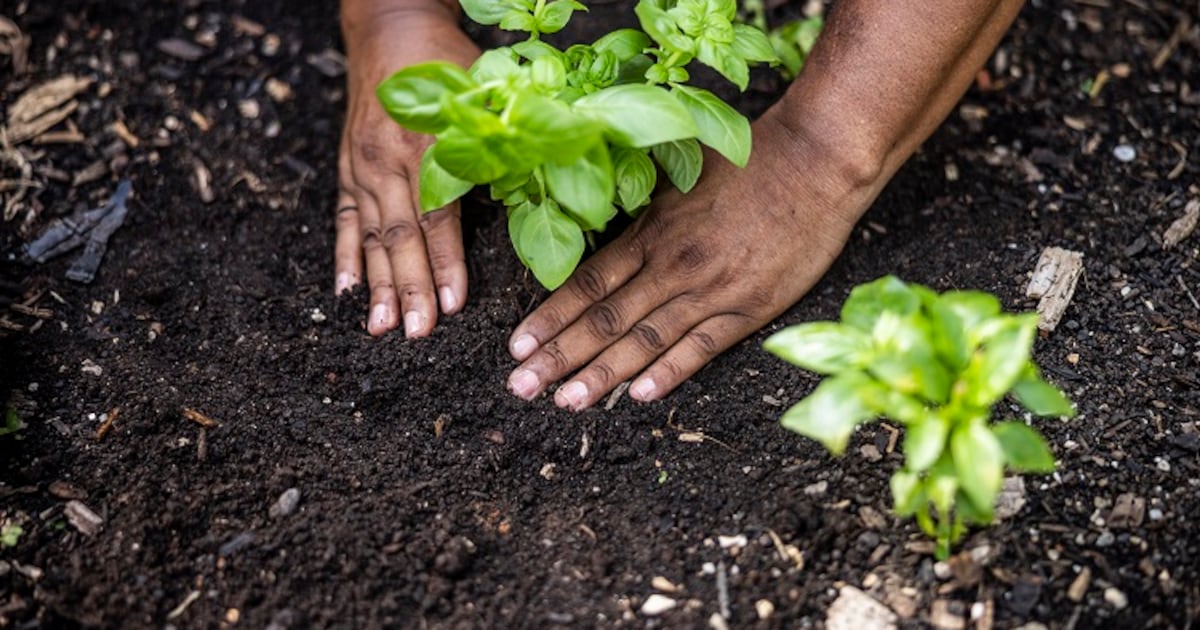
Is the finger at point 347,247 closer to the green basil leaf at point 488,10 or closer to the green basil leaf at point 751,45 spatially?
the green basil leaf at point 488,10

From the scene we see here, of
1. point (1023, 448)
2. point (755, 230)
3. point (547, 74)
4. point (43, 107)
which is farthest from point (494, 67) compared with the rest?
point (43, 107)

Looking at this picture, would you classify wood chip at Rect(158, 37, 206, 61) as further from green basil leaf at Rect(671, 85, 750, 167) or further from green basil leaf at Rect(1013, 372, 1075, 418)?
green basil leaf at Rect(1013, 372, 1075, 418)

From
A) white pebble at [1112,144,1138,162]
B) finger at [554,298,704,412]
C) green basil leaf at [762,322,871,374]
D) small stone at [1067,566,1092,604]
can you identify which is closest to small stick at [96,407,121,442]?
finger at [554,298,704,412]

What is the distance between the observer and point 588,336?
271cm

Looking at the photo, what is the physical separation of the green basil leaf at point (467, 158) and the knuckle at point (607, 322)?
0.62m

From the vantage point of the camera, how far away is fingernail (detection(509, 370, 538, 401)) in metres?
2.65

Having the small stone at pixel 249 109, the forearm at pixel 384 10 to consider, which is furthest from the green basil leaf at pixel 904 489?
the small stone at pixel 249 109

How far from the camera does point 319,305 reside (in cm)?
291

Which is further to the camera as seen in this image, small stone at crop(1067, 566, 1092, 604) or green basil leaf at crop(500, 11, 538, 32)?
green basil leaf at crop(500, 11, 538, 32)

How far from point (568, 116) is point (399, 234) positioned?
1014 millimetres

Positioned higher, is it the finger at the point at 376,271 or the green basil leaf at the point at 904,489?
the green basil leaf at the point at 904,489

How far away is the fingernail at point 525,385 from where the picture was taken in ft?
8.70

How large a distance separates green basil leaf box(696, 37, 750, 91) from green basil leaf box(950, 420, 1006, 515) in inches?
34.4

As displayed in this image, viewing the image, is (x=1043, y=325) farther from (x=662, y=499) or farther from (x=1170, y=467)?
(x=662, y=499)
